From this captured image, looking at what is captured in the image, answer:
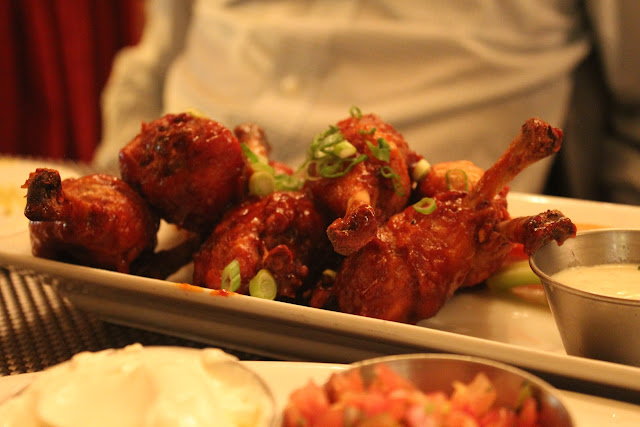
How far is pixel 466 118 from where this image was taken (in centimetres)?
380

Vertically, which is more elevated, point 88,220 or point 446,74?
point 88,220

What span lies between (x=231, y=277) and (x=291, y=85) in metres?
2.38

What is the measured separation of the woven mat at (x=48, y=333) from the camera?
1.68 metres

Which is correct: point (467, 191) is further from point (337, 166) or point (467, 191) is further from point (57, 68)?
point (57, 68)

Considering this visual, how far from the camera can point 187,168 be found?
6.31ft

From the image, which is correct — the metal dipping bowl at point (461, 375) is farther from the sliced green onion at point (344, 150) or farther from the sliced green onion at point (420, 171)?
the sliced green onion at point (420, 171)

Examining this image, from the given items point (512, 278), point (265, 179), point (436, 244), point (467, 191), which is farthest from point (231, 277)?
point (512, 278)

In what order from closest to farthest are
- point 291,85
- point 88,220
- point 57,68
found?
point 88,220 < point 291,85 < point 57,68

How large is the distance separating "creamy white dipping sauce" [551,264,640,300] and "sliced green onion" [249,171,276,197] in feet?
2.87

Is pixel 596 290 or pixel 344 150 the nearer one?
pixel 596 290

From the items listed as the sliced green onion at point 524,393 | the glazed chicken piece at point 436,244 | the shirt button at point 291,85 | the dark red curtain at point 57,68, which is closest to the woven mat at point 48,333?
the glazed chicken piece at point 436,244

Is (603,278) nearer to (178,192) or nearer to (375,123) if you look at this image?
(375,123)

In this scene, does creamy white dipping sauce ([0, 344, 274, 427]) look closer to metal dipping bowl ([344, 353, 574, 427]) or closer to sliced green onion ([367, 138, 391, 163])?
metal dipping bowl ([344, 353, 574, 427])

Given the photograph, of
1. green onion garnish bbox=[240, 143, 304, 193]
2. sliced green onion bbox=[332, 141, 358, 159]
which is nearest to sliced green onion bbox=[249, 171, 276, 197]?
green onion garnish bbox=[240, 143, 304, 193]
